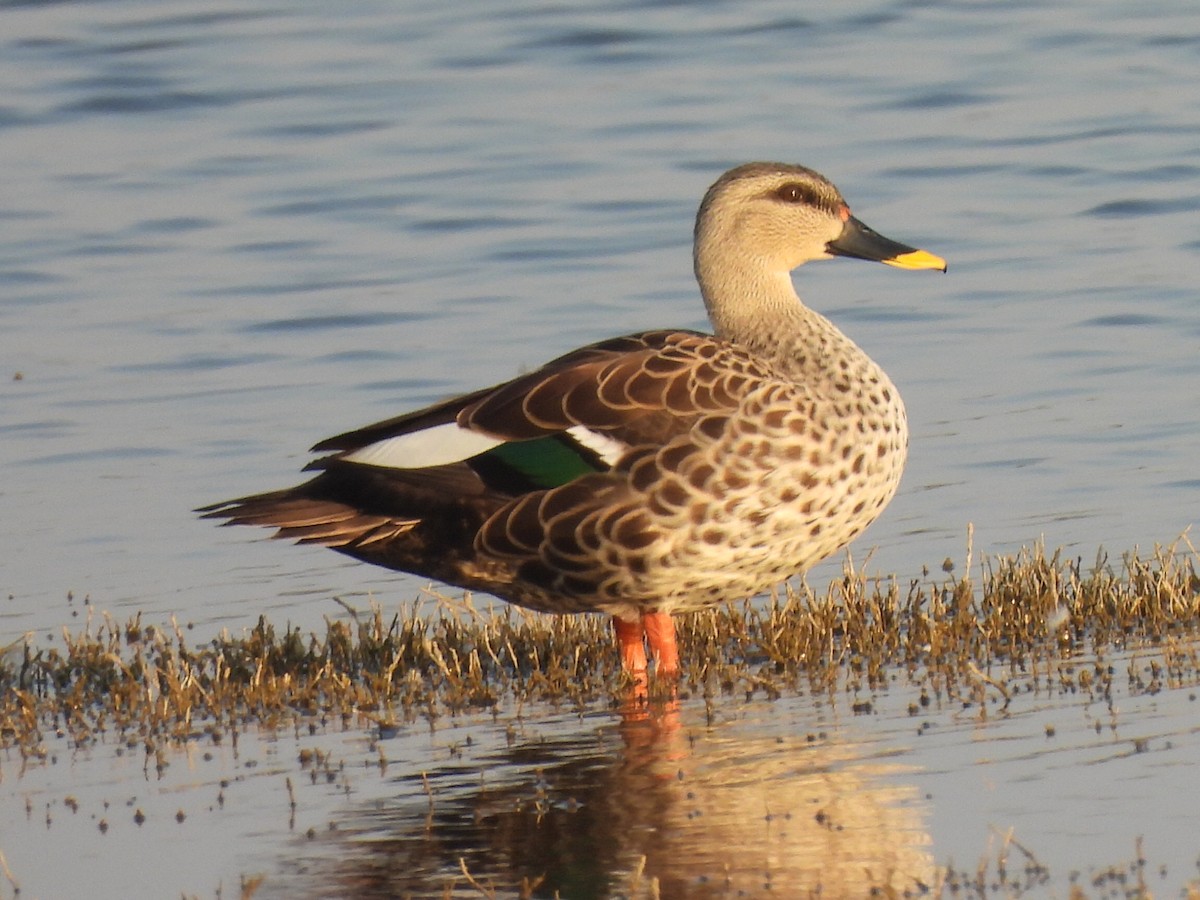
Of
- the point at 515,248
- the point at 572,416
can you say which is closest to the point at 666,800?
the point at 572,416

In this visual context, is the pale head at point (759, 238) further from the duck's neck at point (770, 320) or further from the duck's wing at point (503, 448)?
the duck's wing at point (503, 448)

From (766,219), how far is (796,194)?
7.0 inches

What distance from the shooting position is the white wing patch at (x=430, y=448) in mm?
7496

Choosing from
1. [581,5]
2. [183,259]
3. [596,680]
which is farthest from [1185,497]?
[581,5]

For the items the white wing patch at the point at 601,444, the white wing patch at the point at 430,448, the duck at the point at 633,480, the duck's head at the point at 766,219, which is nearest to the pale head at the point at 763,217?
the duck's head at the point at 766,219

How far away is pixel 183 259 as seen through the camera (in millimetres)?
15445

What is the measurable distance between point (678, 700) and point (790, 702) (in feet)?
→ 1.24

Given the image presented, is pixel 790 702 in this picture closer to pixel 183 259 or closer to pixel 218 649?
pixel 218 649

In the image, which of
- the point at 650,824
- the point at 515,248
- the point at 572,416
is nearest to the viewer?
the point at 650,824

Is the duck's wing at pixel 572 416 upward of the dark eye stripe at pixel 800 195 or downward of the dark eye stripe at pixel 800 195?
downward

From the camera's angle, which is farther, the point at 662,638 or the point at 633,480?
the point at 662,638

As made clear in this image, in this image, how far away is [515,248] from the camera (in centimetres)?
1530

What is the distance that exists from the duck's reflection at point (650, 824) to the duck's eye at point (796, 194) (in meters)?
2.21

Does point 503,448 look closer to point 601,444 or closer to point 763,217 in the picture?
point 601,444
